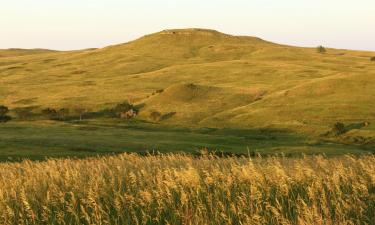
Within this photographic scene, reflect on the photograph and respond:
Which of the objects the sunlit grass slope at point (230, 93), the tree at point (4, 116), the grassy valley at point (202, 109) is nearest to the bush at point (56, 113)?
the grassy valley at point (202, 109)

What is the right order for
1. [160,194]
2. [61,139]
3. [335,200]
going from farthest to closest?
[61,139]
[160,194]
[335,200]

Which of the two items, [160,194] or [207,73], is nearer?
[160,194]

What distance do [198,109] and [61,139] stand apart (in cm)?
5340

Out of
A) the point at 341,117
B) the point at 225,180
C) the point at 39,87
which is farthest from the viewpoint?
the point at 39,87

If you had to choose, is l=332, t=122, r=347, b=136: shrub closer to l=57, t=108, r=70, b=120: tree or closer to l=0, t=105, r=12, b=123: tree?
l=57, t=108, r=70, b=120: tree

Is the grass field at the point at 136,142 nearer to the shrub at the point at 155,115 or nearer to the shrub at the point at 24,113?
the shrub at the point at 155,115

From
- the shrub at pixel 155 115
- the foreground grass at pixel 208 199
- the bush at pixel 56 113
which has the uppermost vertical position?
the foreground grass at pixel 208 199

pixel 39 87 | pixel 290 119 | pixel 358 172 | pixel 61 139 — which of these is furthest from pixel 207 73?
pixel 358 172

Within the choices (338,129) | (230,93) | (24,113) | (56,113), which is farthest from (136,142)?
(230,93)

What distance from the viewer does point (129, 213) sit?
11164mm

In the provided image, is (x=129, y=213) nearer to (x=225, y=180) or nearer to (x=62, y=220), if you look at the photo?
(x=62, y=220)

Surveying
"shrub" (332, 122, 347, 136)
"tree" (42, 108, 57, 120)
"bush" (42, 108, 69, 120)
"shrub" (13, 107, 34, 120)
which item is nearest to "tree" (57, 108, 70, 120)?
"bush" (42, 108, 69, 120)

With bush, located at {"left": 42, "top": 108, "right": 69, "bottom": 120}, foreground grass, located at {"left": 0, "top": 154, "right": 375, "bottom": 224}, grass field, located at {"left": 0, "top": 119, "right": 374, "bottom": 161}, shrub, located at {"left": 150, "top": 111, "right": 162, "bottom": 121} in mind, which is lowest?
bush, located at {"left": 42, "top": 108, "right": 69, "bottom": 120}

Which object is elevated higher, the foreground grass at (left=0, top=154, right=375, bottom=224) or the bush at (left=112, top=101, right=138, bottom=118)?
the foreground grass at (left=0, top=154, right=375, bottom=224)
